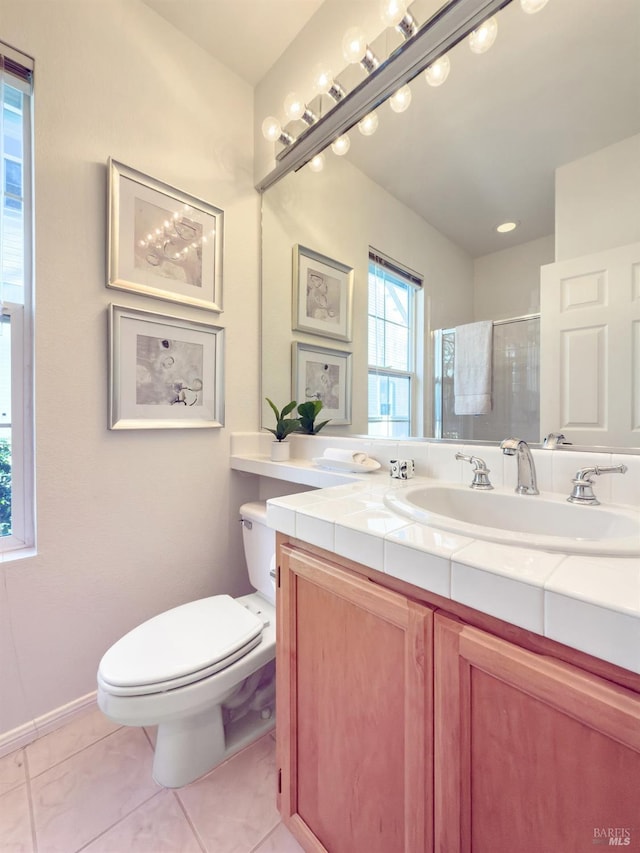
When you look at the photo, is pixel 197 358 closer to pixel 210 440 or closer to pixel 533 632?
pixel 210 440

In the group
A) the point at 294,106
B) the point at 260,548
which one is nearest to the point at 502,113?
the point at 294,106

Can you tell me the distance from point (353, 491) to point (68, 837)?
1.11m

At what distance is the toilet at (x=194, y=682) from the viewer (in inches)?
34.8

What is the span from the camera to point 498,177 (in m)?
1.05

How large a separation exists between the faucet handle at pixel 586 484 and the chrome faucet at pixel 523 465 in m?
0.08

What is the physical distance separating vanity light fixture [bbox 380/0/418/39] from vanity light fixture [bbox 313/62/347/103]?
0.83 ft

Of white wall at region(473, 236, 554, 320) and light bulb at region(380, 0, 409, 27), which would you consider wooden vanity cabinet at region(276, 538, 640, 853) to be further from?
light bulb at region(380, 0, 409, 27)

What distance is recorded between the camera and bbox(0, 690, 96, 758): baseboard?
1.10m

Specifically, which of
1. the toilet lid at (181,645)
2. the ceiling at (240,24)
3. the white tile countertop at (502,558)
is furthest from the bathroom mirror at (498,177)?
A: the toilet lid at (181,645)

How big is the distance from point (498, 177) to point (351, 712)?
141 cm

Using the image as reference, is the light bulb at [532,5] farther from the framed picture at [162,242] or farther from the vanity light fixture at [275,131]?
the framed picture at [162,242]

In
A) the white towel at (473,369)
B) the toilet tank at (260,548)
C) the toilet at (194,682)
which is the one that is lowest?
the toilet at (194,682)

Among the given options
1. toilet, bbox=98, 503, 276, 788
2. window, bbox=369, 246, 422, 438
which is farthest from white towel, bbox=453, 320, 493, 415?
toilet, bbox=98, 503, 276, 788
